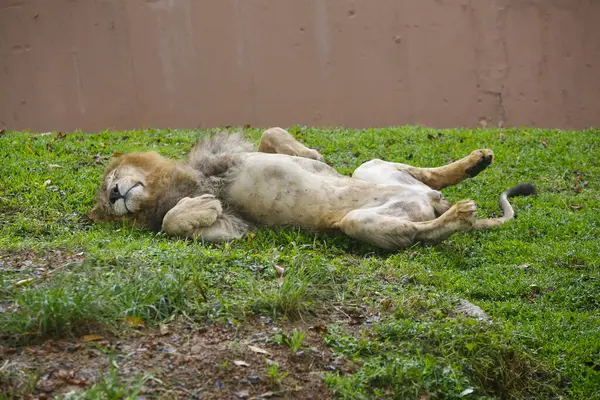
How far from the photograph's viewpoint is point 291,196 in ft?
20.9

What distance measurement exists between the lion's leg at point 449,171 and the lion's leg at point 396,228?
78 cm

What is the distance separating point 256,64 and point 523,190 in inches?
181

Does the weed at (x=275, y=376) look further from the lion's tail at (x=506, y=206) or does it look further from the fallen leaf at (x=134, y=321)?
the lion's tail at (x=506, y=206)

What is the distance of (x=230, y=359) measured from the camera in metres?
4.28

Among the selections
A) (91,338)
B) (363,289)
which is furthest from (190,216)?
(91,338)

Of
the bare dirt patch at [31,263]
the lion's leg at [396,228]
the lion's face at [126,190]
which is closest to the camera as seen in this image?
the bare dirt patch at [31,263]

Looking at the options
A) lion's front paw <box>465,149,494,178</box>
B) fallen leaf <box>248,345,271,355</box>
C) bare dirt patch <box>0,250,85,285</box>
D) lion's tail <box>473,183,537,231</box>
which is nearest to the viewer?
fallen leaf <box>248,345,271,355</box>

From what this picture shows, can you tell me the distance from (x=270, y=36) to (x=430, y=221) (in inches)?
214

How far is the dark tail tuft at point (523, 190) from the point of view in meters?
7.50

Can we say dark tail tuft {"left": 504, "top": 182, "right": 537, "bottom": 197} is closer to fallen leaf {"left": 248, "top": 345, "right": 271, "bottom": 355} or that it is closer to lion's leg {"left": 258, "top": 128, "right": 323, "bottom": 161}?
lion's leg {"left": 258, "top": 128, "right": 323, "bottom": 161}

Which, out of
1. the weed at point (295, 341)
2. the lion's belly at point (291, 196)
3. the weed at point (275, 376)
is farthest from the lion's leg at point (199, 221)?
the weed at point (275, 376)

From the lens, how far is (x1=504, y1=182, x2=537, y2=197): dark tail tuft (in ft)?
24.6

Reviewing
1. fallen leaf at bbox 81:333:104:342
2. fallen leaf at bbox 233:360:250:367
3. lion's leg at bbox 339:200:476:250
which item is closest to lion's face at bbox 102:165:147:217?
lion's leg at bbox 339:200:476:250

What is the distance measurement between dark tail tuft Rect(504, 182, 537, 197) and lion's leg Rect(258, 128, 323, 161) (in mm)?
1891
